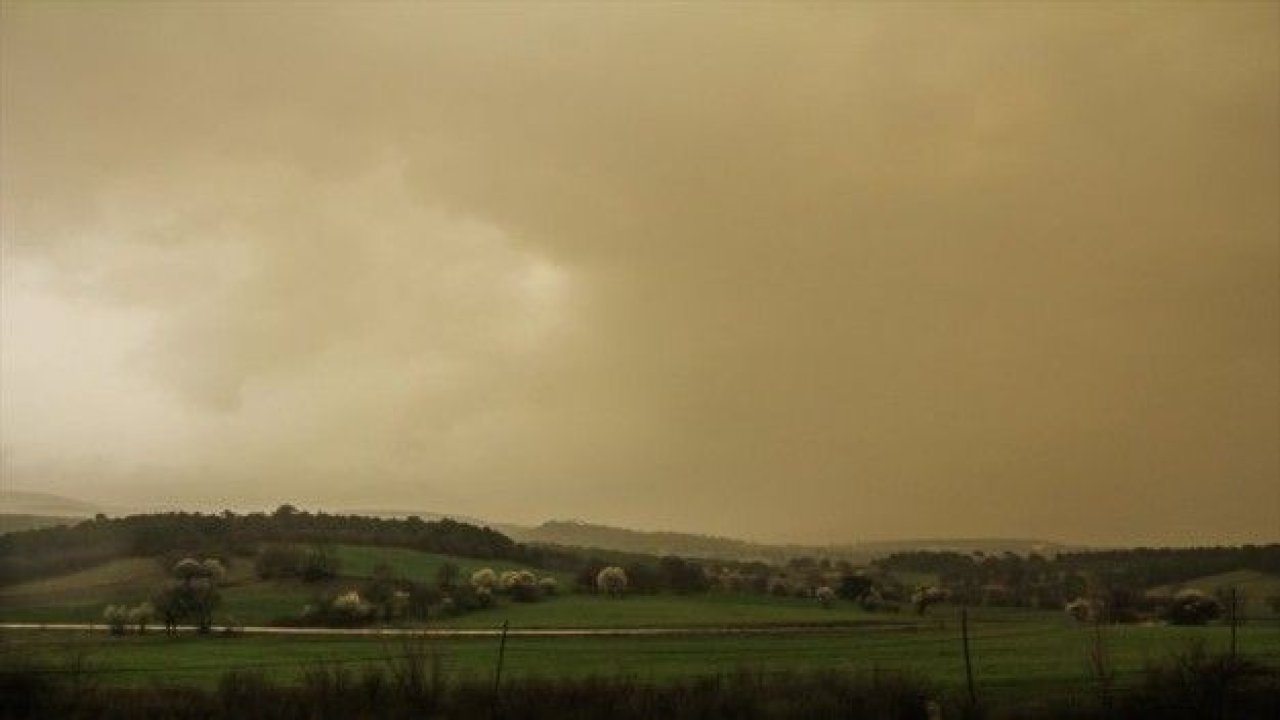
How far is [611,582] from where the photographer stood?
7600cm


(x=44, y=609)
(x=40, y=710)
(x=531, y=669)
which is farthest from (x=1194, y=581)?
(x=40, y=710)

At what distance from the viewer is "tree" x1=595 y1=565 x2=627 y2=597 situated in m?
75.6

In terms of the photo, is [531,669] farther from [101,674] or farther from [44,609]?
[44,609]

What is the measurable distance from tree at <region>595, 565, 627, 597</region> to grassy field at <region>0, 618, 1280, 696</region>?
25555 mm

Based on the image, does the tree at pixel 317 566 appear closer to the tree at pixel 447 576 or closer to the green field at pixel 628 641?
the green field at pixel 628 641

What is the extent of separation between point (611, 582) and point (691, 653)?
37137 millimetres

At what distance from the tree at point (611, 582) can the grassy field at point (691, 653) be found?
1006 inches

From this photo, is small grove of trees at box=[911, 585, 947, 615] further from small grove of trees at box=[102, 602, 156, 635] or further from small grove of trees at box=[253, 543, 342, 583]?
small grove of trees at box=[102, 602, 156, 635]

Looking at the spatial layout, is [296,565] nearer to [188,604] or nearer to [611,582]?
[188,604]

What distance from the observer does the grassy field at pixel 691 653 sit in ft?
97.0

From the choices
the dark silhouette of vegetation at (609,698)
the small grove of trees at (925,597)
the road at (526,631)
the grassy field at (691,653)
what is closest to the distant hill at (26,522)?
the road at (526,631)

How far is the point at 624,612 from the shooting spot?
6319 cm

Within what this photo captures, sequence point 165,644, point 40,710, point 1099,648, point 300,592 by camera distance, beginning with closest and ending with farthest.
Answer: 1. point 40,710
2. point 1099,648
3. point 165,644
4. point 300,592

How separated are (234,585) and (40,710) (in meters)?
50.1
